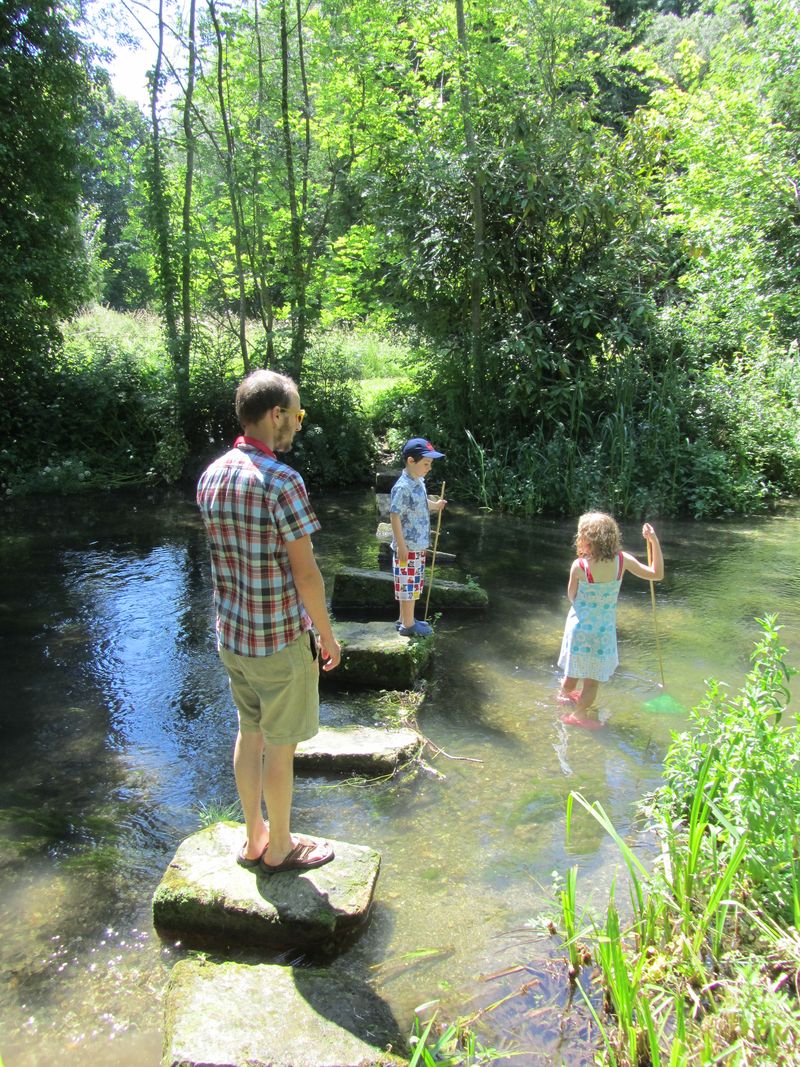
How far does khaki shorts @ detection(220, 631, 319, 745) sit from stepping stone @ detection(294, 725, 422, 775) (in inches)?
51.2

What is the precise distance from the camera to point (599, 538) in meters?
4.42

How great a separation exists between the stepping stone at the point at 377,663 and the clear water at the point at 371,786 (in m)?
0.16

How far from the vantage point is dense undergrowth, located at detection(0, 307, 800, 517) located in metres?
10.7

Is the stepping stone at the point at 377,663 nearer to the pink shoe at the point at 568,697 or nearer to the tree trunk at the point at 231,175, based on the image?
the pink shoe at the point at 568,697

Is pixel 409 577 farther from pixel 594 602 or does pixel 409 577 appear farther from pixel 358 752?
pixel 358 752

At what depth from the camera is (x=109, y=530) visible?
9.52 m

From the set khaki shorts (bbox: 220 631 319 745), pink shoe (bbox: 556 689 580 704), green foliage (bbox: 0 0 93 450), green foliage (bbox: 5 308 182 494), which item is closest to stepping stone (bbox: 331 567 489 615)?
pink shoe (bbox: 556 689 580 704)

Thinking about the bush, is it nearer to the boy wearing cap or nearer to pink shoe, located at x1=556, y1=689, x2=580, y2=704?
pink shoe, located at x1=556, y1=689, x2=580, y2=704

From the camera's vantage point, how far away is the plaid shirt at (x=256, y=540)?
8.61ft

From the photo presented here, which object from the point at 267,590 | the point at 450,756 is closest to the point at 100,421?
the point at 450,756

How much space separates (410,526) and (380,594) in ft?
4.46

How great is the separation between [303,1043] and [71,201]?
12594 millimetres

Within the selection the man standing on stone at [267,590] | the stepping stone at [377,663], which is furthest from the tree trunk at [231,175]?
the man standing on stone at [267,590]

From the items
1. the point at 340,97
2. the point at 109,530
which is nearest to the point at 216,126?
the point at 340,97
